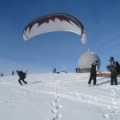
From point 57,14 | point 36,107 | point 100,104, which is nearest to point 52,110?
point 36,107

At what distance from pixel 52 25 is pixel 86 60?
79.3 ft

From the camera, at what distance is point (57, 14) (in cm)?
1566

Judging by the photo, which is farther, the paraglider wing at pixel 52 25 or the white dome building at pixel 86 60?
the white dome building at pixel 86 60

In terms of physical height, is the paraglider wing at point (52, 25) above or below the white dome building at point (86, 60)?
above

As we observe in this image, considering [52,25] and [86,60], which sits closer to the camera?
[52,25]

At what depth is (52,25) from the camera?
17500 millimetres

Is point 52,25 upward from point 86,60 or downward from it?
upward

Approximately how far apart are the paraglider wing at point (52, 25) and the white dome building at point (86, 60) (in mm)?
23280

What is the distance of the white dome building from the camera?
133ft

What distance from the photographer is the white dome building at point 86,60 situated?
40.6m

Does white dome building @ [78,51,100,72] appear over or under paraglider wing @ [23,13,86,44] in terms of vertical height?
under

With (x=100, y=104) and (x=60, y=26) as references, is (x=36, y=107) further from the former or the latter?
(x=60, y=26)

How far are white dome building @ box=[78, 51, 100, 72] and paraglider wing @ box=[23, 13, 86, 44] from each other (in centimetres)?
2328

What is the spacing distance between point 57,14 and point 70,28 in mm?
1722
